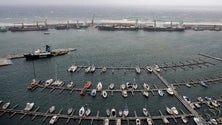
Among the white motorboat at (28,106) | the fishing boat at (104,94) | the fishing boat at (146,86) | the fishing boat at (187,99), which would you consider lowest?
the white motorboat at (28,106)

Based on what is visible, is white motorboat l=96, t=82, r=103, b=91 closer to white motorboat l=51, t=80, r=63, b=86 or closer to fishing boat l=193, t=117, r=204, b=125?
white motorboat l=51, t=80, r=63, b=86

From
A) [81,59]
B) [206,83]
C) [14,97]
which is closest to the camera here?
[14,97]

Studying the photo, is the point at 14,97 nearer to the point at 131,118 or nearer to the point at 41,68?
the point at 41,68

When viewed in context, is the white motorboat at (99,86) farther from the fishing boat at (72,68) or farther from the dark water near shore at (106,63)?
the fishing boat at (72,68)

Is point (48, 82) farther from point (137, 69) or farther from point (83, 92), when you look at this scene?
point (137, 69)

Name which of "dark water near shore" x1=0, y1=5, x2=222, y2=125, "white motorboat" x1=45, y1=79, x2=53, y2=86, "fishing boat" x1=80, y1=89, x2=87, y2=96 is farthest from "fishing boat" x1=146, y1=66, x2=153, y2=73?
"white motorboat" x1=45, y1=79, x2=53, y2=86

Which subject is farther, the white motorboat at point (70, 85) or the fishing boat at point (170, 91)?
the white motorboat at point (70, 85)

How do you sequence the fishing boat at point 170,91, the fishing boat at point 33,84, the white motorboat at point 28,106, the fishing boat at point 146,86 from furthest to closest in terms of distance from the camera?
the fishing boat at point 33,84 → the fishing boat at point 146,86 → the fishing boat at point 170,91 → the white motorboat at point 28,106

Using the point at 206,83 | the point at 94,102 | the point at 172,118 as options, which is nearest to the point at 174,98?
the point at 172,118

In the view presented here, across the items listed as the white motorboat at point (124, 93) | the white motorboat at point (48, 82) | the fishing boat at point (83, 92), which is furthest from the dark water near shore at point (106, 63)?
the white motorboat at point (48, 82)
